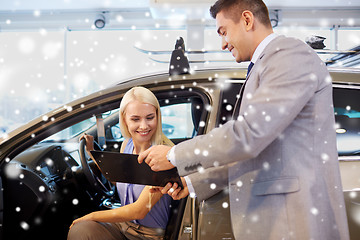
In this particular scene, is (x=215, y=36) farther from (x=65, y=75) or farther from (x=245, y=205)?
(x=245, y=205)

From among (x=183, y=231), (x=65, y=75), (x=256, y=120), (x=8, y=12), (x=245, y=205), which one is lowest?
(x=183, y=231)

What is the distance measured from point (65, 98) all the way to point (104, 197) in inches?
229

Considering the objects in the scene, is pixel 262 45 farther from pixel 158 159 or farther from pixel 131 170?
pixel 131 170

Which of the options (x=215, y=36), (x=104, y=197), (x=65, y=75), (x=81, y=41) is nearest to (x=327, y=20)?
(x=215, y=36)

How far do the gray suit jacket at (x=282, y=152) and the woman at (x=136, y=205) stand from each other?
493mm

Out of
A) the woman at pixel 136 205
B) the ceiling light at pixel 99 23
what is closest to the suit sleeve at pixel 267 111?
the woman at pixel 136 205

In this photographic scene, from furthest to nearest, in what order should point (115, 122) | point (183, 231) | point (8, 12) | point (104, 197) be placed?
1. point (8, 12)
2. point (115, 122)
3. point (104, 197)
4. point (183, 231)

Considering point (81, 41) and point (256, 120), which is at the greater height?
point (81, 41)

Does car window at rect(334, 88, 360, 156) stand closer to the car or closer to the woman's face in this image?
the car

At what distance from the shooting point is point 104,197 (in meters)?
1.99

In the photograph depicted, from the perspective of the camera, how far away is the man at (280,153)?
961mm

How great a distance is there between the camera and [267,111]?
951 mm

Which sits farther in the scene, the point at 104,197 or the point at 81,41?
the point at 81,41

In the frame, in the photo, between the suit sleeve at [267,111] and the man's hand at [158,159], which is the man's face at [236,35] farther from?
the man's hand at [158,159]
